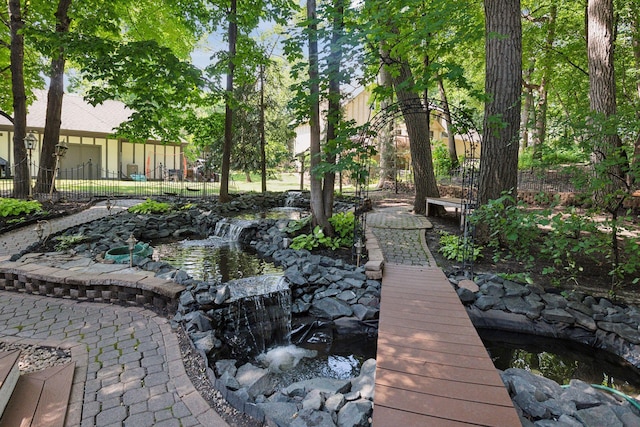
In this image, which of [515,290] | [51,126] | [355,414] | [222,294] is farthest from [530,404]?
[51,126]

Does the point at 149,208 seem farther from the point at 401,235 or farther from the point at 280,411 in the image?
the point at 280,411

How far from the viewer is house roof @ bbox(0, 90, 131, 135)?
1620 centimetres

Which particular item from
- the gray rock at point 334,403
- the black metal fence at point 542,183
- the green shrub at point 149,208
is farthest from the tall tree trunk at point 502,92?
the green shrub at point 149,208

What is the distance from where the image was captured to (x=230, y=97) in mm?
7312

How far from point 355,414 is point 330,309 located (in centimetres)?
220

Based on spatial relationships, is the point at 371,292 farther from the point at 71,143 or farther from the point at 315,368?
the point at 71,143

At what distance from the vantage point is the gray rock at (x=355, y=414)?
205 cm

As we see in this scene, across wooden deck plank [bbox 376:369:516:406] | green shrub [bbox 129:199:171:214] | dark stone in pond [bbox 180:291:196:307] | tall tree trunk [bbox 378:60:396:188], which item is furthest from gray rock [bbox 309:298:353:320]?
tall tree trunk [bbox 378:60:396:188]

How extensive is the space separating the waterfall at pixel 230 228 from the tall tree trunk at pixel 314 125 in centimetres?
225

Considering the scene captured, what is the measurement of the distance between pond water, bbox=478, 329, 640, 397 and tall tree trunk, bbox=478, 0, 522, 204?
7.24 ft

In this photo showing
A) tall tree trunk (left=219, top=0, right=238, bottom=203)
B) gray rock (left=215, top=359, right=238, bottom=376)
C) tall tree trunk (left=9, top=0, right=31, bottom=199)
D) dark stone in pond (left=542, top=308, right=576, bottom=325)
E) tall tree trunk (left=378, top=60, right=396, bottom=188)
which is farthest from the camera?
tall tree trunk (left=378, top=60, right=396, bottom=188)

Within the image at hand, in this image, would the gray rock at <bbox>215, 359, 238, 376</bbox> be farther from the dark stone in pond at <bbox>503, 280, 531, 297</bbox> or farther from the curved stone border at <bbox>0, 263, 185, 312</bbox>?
the dark stone in pond at <bbox>503, 280, 531, 297</bbox>

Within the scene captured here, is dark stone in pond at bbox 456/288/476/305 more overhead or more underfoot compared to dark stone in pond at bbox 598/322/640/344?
more overhead

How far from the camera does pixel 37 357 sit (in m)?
2.71
